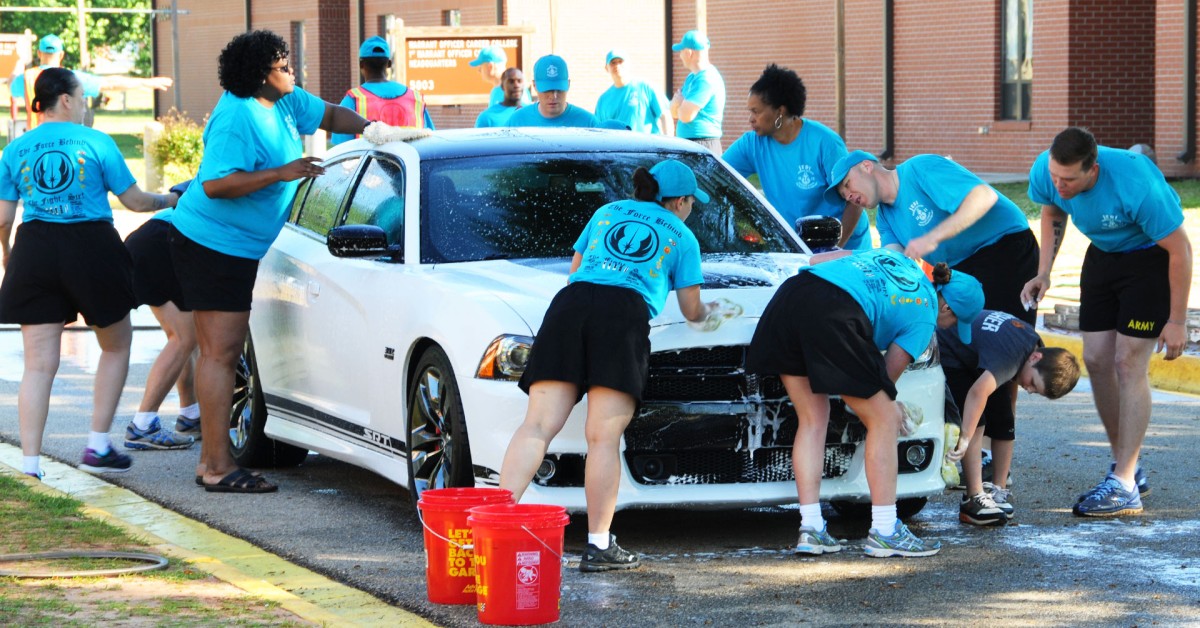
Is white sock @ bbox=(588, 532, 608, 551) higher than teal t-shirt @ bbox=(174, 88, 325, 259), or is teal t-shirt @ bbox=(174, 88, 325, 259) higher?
teal t-shirt @ bbox=(174, 88, 325, 259)

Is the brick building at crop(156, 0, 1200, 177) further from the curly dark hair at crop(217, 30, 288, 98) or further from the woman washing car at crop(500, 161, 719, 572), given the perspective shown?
the woman washing car at crop(500, 161, 719, 572)

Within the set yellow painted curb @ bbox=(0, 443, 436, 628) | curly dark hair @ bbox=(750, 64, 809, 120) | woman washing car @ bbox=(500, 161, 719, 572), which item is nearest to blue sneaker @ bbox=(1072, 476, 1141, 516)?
woman washing car @ bbox=(500, 161, 719, 572)

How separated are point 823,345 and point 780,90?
263cm

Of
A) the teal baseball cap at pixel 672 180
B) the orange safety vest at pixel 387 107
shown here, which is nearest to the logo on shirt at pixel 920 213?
the teal baseball cap at pixel 672 180

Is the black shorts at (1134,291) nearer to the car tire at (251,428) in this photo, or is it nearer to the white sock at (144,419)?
the car tire at (251,428)

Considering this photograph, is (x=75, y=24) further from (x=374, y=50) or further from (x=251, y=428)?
(x=251, y=428)

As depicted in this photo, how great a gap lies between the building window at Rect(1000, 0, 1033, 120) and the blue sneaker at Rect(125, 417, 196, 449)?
1979cm

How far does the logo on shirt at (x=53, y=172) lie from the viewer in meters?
8.25

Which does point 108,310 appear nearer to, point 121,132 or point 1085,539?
point 1085,539

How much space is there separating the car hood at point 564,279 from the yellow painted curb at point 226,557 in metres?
1.21

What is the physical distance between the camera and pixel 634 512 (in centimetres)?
760

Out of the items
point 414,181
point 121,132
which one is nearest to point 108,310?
point 414,181

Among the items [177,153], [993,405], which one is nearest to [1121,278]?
[993,405]

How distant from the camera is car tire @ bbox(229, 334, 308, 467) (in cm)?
873
